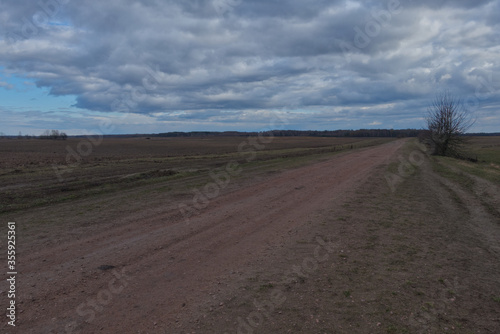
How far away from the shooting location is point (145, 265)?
5.86 m

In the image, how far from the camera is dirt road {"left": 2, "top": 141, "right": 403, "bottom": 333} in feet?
14.1

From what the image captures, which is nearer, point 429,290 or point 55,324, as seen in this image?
point 55,324

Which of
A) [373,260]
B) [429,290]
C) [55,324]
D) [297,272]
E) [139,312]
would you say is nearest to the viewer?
[55,324]

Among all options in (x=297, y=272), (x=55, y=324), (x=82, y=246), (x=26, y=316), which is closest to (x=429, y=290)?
(x=297, y=272)

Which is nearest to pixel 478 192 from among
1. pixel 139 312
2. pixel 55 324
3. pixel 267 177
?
pixel 267 177

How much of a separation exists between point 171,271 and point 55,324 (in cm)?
186

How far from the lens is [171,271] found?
563cm

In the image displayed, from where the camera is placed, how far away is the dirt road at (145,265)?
4289 millimetres

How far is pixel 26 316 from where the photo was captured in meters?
4.26

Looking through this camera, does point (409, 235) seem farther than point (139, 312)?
Yes

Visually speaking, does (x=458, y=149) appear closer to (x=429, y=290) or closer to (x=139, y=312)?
(x=429, y=290)

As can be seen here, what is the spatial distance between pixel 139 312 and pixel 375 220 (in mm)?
6530

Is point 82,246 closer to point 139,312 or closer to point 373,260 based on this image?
point 139,312

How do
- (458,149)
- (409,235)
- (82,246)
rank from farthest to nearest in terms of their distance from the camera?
(458,149)
(409,235)
(82,246)
